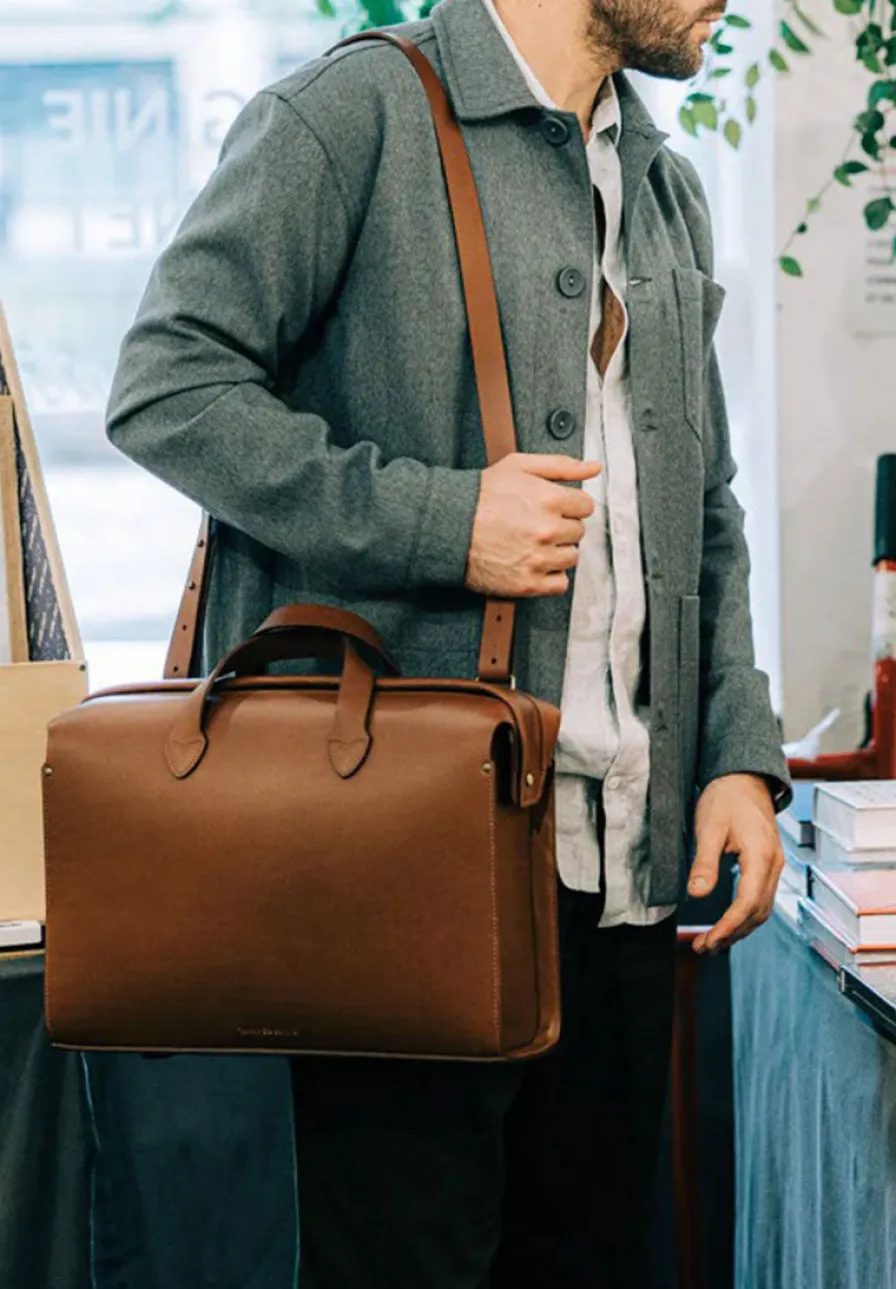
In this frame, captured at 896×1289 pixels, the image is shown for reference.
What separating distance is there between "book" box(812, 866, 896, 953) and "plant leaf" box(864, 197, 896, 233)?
0.83 meters

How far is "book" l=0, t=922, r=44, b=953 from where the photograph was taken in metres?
1.33

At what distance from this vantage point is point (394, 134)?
104cm

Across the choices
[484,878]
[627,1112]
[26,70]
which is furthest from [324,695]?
[26,70]

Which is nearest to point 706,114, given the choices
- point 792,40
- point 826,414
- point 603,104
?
point 792,40

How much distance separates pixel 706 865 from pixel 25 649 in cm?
70

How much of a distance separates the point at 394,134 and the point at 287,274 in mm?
124

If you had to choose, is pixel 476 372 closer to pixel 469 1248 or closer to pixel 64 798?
pixel 64 798

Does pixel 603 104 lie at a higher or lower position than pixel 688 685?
higher

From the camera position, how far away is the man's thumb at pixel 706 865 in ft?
3.58

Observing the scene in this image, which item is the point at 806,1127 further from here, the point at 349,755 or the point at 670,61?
the point at 670,61

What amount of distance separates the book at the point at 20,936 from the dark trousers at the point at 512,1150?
1.31ft

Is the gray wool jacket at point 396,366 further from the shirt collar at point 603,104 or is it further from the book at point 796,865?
the book at point 796,865

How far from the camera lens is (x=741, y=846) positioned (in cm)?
113

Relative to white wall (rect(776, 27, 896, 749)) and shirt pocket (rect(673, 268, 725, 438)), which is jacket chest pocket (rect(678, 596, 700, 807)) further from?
white wall (rect(776, 27, 896, 749))
